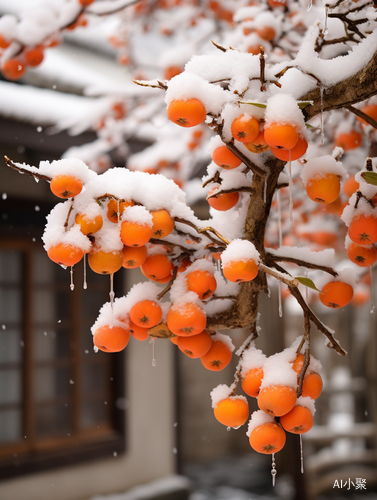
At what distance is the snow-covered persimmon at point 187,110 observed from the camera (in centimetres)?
→ 69

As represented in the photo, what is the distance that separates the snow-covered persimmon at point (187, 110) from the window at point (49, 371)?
2.71m

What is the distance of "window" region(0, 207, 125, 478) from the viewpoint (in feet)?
11.2

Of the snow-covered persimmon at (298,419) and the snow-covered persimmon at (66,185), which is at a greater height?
the snow-covered persimmon at (66,185)

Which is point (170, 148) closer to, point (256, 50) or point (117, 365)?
point (256, 50)

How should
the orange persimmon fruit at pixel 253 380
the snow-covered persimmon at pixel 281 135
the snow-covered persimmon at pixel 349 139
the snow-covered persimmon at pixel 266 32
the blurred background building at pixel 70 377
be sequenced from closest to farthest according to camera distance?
1. the snow-covered persimmon at pixel 281 135
2. the orange persimmon fruit at pixel 253 380
3. the snow-covered persimmon at pixel 349 139
4. the snow-covered persimmon at pixel 266 32
5. the blurred background building at pixel 70 377

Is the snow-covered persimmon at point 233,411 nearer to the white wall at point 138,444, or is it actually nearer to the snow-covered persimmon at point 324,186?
the snow-covered persimmon at point 324,186

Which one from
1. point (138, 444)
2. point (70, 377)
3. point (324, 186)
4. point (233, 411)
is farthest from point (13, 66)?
point (138, 444)

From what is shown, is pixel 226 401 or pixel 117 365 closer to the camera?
pixel 226 401

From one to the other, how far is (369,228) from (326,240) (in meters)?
1.62

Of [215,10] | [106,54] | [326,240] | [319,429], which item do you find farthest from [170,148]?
[319,429]

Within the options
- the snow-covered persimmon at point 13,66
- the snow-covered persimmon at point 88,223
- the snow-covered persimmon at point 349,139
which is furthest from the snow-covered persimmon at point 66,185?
the snow-covered persimmon at point 13,66

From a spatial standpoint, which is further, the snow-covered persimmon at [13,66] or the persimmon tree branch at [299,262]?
the snow-covered persimmon at [13,66]

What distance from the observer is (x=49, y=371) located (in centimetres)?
374

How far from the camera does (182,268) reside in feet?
2.77
